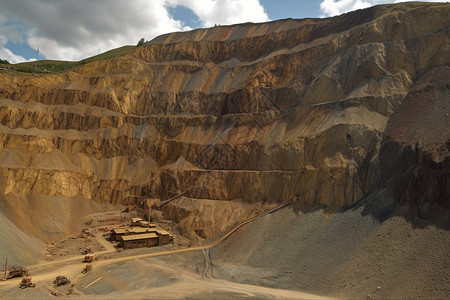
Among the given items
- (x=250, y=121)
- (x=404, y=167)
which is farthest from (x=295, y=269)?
(x=250, y=121)

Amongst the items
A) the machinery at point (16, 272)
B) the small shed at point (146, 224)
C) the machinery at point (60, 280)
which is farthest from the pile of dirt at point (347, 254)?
the machinery at point (16, 272)

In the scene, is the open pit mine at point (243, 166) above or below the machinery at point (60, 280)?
above

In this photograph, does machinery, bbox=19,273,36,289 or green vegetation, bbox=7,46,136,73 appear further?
green vegetation, bbox=7,46,136,73

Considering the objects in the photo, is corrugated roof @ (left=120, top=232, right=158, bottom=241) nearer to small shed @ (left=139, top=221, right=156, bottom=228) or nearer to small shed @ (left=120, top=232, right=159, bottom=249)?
small shed @ (left=120, top=232, right=159, bottom=249)

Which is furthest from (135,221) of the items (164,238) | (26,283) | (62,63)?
(62,63)

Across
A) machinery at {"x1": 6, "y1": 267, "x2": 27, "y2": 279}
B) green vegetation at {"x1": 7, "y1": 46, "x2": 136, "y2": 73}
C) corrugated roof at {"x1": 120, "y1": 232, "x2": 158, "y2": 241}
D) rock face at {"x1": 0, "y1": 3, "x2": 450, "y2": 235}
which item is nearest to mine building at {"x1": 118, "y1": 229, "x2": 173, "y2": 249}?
corrugated roof at {"x1": 120, "y1": 232, "x2": 158, "y2": 241}

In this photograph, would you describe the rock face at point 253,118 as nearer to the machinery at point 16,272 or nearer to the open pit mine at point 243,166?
the open pit mine at point 243,166

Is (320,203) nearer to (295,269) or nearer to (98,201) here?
(295,269)
